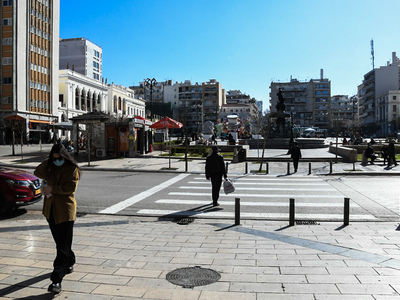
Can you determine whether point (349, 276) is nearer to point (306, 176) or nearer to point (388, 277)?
point (388, 277)

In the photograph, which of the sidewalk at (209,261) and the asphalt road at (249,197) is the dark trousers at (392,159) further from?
the sidewalk at (209,261)

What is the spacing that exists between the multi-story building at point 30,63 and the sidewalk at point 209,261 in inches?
1699

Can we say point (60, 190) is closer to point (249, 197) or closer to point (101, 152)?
point (249, 197)

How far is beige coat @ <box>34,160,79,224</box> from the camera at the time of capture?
4383 millimetres

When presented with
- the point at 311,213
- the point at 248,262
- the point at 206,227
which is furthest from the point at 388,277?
the point at 311,213

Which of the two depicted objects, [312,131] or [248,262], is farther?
[312,131]

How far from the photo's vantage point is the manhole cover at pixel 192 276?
4.59m

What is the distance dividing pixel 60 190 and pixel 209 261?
8.06 feet

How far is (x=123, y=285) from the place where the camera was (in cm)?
445

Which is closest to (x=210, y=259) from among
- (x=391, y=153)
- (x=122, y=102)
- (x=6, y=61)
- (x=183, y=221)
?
(x=183, y=221)

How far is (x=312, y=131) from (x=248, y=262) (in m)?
66.8

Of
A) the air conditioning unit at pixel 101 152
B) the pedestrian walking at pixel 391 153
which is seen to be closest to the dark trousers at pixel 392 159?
the pedestrian walking at pixel 391 153

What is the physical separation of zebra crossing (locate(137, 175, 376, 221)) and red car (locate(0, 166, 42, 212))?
→ 2700 mm

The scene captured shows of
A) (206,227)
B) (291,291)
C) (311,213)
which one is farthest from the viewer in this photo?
(311,213)
